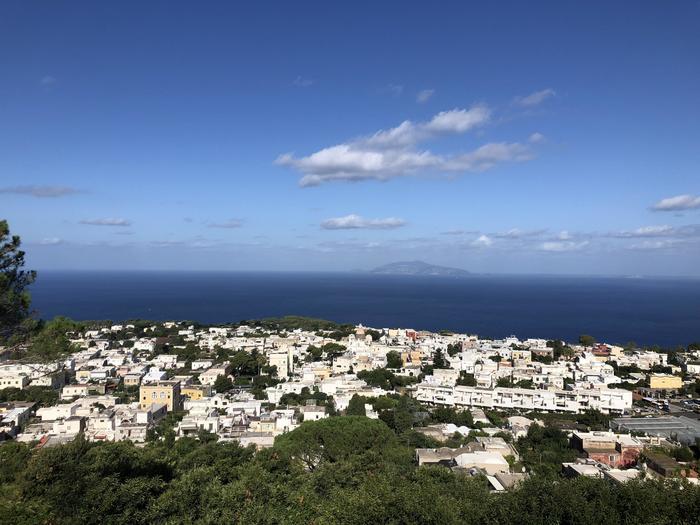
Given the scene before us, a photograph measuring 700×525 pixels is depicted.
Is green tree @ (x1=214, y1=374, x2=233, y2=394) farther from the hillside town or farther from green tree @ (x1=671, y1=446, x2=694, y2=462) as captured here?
green tree @ (x1=671, y1=446, x2=694, y2=462)

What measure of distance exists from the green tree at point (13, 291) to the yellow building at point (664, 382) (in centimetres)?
2253

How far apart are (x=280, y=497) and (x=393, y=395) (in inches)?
477

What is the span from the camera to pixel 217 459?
8.46 meters

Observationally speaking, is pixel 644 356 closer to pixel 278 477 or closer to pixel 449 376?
pixel 449 376

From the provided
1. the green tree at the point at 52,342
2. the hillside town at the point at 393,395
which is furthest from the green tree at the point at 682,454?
the green tree at the point at 52,342

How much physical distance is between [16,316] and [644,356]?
27.5m

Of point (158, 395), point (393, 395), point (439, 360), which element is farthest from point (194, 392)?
point (439, 360)

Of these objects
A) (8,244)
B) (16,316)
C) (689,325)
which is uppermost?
(8,244)

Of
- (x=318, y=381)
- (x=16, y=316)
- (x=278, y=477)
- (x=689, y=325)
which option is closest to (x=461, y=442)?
(x=278, y=477)

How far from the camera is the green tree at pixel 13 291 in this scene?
5.60 m

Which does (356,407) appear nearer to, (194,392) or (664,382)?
(194,392)

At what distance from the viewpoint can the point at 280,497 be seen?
20.1 ft

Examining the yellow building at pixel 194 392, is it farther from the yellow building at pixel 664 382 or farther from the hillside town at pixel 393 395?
the yellow building at pixel 664 382

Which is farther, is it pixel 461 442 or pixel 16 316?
pixel 461 442
